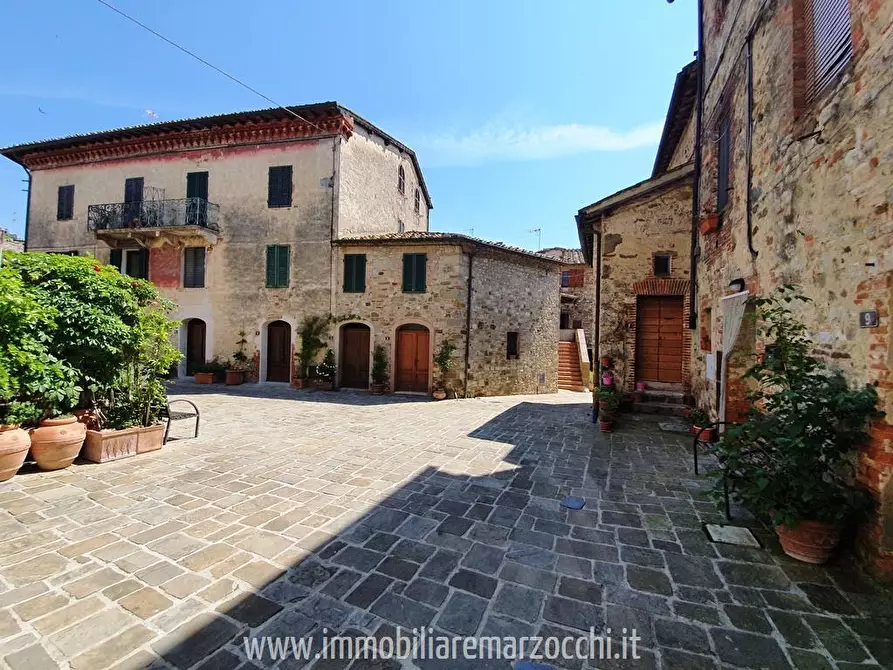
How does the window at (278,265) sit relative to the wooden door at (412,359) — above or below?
above

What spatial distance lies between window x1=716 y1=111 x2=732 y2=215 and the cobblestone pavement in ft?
15.6

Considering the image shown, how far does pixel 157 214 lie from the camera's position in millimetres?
14852

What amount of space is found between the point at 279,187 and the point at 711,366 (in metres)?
14.9

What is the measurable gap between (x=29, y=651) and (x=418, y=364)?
1148 cm

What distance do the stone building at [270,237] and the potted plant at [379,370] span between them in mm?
525

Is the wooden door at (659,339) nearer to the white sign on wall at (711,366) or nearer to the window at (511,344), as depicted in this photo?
the white sign on wall at (711,366)

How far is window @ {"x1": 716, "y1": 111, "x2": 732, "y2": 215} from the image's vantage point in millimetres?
6438

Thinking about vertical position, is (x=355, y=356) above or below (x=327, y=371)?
above

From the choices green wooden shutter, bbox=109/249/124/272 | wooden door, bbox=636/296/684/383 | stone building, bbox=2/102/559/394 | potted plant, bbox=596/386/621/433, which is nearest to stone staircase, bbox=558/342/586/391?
stone building, bbox=2/102/559/394

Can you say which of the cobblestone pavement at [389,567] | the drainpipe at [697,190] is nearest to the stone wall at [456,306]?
the drainpipe at [697,190]

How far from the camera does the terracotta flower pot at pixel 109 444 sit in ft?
17.2

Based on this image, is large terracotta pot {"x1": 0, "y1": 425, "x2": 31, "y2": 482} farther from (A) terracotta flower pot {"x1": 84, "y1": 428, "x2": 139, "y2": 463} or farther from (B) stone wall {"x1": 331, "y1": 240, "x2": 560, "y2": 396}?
(B) stone wall {"x1": 331, "y1": 240, "x2": 560, "y2": 396}

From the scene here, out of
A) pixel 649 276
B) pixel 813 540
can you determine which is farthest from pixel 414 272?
pixel 813 540

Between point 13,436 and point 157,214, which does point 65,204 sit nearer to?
point 157,214
